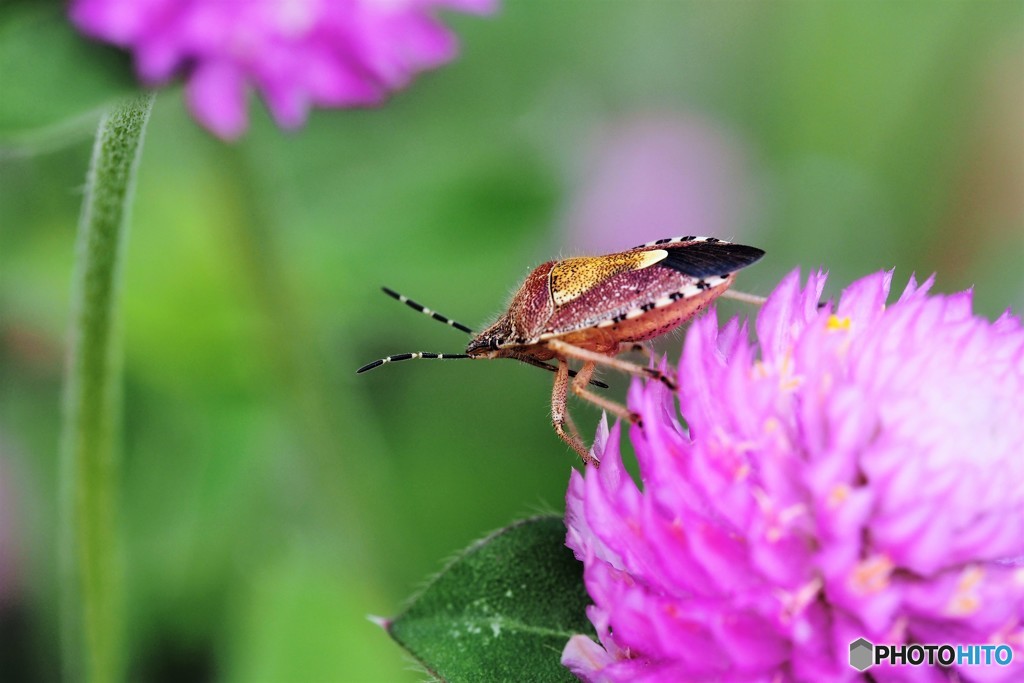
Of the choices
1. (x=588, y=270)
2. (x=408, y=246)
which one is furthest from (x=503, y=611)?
(x=408, y=246)

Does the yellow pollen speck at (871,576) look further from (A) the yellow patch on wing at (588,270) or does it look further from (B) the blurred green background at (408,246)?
(B) the blurred green background at (408,246)

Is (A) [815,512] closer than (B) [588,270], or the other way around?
(A) [815,512]

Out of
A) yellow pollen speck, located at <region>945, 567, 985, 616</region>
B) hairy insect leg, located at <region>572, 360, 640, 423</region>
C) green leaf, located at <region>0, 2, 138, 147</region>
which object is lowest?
yellow pollen speck, located at <region>945, 567, 985, 616</region>

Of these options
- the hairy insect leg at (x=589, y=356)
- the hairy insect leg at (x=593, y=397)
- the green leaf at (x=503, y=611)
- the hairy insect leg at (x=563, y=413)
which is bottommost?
the green leaf at (x=503, y=611)

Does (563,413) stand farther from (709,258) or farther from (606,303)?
(709,258)

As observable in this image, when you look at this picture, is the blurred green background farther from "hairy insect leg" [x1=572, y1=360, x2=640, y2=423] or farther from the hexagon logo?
the hexagon logo

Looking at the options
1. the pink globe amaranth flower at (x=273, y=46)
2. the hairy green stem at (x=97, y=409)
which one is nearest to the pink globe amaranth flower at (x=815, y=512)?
the hairy green stem at (x=97, y=409)

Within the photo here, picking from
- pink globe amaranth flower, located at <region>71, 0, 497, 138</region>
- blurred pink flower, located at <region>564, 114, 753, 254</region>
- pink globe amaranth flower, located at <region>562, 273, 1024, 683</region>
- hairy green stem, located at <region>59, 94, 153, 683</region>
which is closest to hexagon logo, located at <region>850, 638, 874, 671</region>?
pink globe amaranth flower, located at <region>562, 273, 1024, 683</region>
